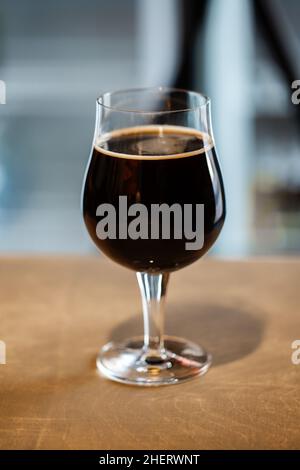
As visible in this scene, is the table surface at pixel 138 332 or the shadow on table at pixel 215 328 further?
the shadow on table at pixel 215 328

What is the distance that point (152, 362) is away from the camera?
0.84m

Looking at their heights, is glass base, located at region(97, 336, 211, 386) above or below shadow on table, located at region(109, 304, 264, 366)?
below

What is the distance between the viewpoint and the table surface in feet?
2.27

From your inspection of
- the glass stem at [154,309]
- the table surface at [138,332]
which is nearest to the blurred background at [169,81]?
the table surface at [138,332]

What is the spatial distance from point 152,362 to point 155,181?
0.20m

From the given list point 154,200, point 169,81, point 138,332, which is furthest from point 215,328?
point 169,81

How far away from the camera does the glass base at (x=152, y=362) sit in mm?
799

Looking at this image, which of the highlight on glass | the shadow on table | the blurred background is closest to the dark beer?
the highlight on glass

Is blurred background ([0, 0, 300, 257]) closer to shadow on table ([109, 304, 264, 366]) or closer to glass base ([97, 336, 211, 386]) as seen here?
shadow on table ([109, 304, 264, 366])

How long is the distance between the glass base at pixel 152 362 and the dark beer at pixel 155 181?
100 mm

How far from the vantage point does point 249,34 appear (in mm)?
2467

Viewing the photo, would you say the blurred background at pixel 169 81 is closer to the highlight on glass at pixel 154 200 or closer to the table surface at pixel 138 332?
the table surface at pixel 138 332

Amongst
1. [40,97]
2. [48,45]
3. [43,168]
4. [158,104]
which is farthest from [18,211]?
[158,104]

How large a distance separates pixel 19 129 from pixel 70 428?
221 cm
